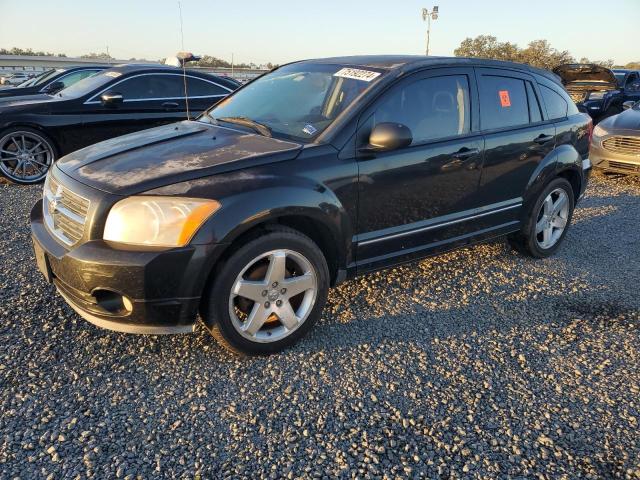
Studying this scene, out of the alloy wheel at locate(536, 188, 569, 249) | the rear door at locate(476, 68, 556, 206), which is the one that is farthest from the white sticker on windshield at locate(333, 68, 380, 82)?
the alloy wheel at locate(536, 188, 569, 249)

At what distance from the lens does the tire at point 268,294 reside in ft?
8.70

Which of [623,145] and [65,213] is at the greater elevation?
[65,213]

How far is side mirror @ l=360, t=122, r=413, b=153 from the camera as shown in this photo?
9.69 feet

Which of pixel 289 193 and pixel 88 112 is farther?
pixel 88 112

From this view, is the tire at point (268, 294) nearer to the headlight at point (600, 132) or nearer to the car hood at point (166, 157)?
the car hood at point (166, 157)

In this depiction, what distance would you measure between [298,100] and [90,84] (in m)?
4.96

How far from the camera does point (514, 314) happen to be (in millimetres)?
3506

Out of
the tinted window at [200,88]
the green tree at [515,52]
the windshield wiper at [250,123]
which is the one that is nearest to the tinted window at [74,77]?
the tinted window at [200,88]

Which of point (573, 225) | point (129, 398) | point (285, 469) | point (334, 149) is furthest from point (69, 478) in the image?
point (573, 225)

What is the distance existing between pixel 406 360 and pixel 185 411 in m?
1.26

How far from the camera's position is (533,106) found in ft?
13.9

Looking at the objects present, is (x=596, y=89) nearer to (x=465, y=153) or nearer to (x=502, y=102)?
(x=502, y=102)

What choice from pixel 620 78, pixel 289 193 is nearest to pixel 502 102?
pixel 289 193

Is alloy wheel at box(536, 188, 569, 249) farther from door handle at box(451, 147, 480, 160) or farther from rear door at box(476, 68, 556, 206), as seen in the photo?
door handle at box(451, 147, 480, 160)
